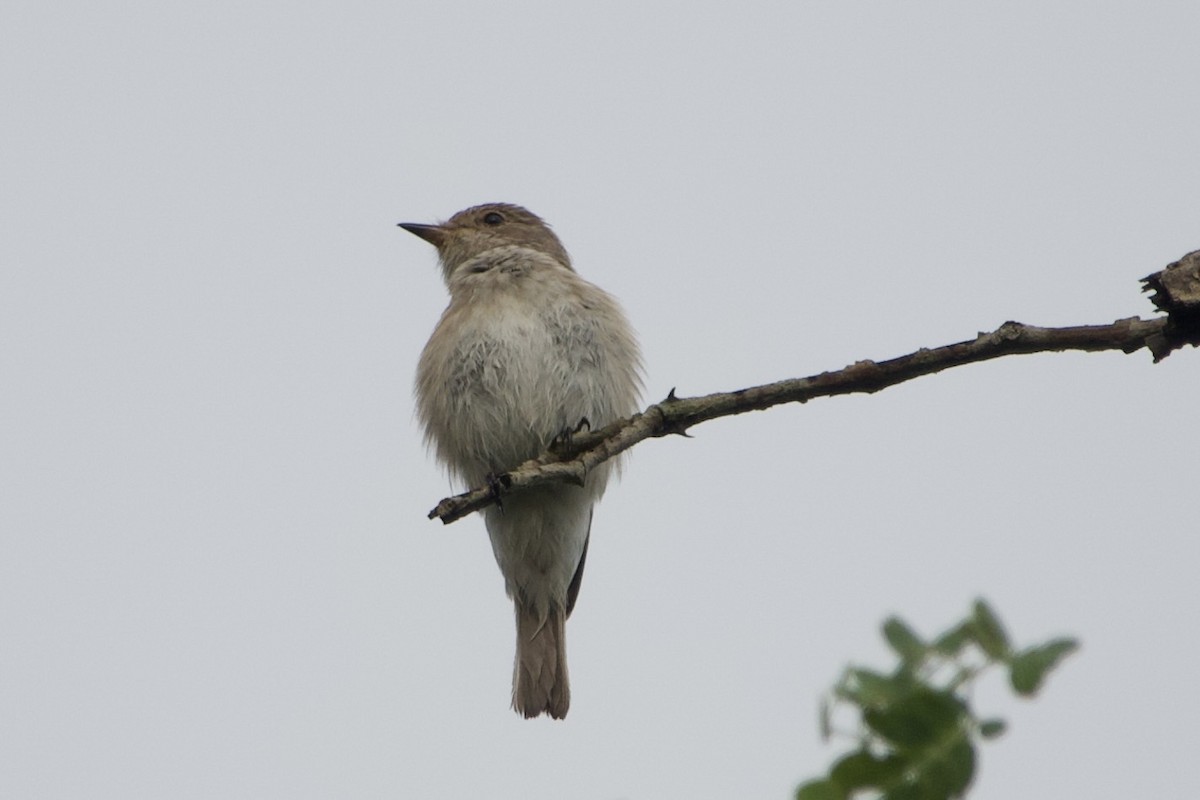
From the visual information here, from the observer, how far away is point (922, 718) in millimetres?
1339


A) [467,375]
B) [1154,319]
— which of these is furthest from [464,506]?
[467,375]

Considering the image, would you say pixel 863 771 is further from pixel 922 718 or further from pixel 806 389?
pixel 806 389

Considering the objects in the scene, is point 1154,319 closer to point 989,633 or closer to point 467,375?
point 989,633

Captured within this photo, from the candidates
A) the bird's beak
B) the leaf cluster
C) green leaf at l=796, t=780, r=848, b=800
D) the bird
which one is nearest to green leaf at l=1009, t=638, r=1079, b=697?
the leaf cluster

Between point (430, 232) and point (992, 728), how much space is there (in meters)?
8.17

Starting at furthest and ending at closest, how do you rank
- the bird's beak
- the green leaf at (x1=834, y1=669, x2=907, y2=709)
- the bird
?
the bird's beak → the bird → the green leaf at (x1=834, y1=669, x2=907, y2=709)

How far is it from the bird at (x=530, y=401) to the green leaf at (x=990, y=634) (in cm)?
536

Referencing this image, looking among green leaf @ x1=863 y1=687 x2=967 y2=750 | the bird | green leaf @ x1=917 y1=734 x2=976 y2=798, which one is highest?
the bird

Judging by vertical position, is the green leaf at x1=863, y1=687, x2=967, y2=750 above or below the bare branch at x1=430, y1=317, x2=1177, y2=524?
below

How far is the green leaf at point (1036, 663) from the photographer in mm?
1341

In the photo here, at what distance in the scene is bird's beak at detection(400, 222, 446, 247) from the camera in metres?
9.16

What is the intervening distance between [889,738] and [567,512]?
624cm

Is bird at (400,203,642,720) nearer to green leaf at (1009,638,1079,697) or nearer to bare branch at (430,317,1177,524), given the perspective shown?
bare branch at (430,317,1177,524)

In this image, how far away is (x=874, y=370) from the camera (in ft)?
11.9
